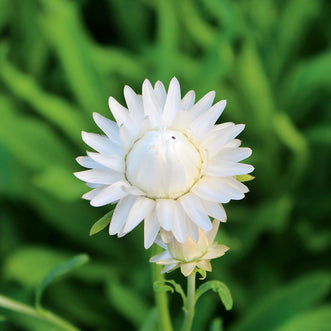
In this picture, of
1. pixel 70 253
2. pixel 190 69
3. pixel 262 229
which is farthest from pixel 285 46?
pixel 70 253

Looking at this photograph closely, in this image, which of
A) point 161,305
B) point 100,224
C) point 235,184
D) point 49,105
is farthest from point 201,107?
point 49,105

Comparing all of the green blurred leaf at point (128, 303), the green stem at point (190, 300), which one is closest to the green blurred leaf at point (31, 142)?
the green blurred leaf at point (128, 303)

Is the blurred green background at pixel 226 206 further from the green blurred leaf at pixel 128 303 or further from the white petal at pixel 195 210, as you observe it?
the white petal at pixel 195 210

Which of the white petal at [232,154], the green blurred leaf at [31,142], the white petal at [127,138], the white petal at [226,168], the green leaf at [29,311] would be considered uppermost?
the green blurred leaf at [31,142]

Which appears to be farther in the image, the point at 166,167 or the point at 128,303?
the point at 128,303

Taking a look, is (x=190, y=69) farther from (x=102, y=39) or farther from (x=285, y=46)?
(x=102, y=39)

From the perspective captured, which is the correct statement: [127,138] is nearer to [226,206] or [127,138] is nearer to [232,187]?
[232,187]
